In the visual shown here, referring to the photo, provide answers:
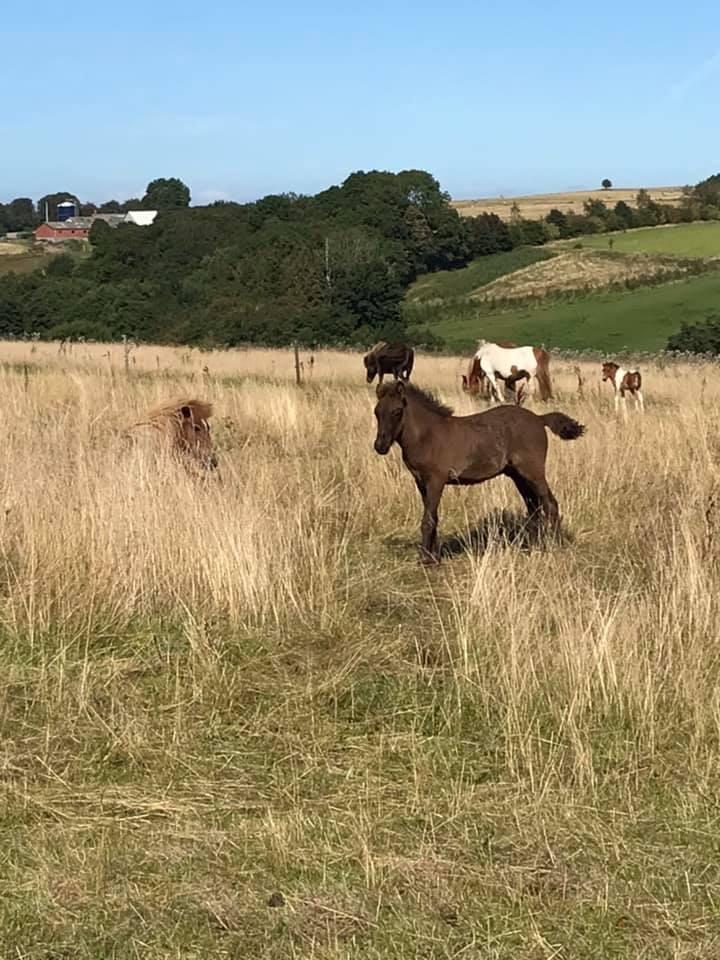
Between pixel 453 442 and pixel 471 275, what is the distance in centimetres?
6311

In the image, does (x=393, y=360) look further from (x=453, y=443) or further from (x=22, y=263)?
(x=22, y=263)

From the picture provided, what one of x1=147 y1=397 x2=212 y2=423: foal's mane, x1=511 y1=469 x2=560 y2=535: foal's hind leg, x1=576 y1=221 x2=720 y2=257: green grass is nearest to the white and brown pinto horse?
x1=147 y1=397 x2=212 y2=423: foal's mane

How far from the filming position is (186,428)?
885 centimetres

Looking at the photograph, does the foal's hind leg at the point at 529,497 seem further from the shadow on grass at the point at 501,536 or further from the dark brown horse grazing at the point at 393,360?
the dark brown horse grazing at the point at 393,360

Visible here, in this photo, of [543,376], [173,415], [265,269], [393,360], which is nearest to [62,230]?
[265,269]

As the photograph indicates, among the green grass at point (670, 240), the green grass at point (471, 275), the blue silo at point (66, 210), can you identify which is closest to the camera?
the green grass at point (471, 275)

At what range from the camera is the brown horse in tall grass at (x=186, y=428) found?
8.50 metres

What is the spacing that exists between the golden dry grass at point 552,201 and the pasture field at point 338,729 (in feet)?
271

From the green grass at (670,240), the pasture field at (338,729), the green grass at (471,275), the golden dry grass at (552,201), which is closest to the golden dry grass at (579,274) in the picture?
the green grass at (471,275)

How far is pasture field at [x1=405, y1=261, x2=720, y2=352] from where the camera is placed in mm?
44125

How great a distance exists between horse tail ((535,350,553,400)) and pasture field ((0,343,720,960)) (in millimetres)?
8417

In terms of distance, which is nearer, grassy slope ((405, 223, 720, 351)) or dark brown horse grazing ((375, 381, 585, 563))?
dark brown horse grazing ((375, 381, 585, 563))

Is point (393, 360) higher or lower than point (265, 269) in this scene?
lower

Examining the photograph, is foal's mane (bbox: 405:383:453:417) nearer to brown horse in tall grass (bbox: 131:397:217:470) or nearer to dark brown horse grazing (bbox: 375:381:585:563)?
dark brown horse grazing (bbox: 375:381:585:563)
